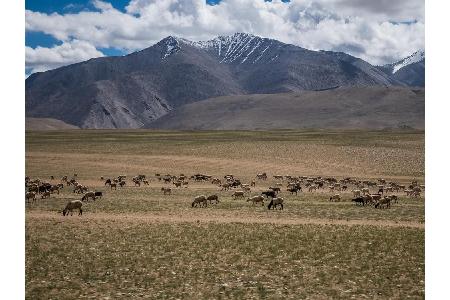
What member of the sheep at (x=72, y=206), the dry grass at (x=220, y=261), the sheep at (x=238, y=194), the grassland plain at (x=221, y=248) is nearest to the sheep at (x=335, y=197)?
the grassland plain at (x=221, y=248)

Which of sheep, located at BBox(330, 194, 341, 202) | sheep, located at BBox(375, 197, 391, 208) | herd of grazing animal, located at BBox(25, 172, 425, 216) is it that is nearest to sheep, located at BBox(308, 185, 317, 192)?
herd of grazing animal, located at BBox(25, 172, 425, 216)

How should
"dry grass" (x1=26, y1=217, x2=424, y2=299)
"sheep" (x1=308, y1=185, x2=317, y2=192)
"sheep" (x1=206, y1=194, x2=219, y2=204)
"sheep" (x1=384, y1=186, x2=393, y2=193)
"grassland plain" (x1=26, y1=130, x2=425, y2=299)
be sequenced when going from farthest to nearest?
"sheep" (x1=308, y1=185, x2=317, y2=192) < "sheep" (x1=384, y1=186, x2=393, y2=193) < "sheep" (x1=206, y1=194, x2=219, y2=204) < "grassland plain" (x1=26, y1=130, x2=425, y2=299) < "dry grass" (x1=26, y1=217, x2=424, y2=299)

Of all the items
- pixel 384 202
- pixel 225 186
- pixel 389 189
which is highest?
pixel 225 186

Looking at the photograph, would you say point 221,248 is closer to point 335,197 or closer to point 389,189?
point 335,197

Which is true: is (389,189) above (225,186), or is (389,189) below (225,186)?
below

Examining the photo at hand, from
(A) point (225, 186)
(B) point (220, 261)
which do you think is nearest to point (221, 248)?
(B) point (220, 261)

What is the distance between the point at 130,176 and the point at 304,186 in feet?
70.8

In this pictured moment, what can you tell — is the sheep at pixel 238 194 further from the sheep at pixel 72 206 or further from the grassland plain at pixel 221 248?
the sheep at pixel 72 206

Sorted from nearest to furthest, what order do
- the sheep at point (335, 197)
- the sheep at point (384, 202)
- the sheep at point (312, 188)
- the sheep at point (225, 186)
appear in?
the sheep at point (384, 202), the sheep at point (335, 197), the sheep at point (312, 188), the sheep at point (225, 186)

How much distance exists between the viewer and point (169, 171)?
60031mm

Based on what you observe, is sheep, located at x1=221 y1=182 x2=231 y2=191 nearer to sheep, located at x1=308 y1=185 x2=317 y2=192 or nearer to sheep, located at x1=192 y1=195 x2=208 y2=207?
sheep, located at x1=308 y1=185 x2=317 y2=192

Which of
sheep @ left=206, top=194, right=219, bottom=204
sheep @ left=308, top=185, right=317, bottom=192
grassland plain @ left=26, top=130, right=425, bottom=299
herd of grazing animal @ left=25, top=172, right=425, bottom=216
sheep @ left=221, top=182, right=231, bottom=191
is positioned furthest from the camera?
sheep @ left=221, top=182, right=231, bottom=191

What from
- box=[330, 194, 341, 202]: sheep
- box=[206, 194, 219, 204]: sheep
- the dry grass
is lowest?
the dry grass

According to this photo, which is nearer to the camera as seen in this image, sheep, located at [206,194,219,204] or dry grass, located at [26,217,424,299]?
dry grass, located at [26,217,424,299]
